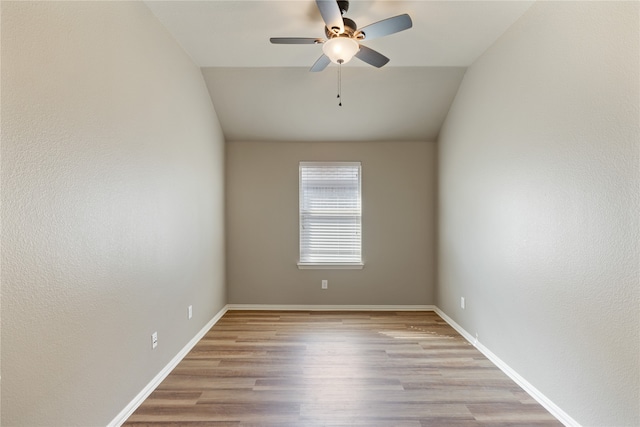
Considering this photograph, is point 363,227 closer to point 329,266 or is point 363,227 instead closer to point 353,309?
point 329,266

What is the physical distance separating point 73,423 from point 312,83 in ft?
11.1

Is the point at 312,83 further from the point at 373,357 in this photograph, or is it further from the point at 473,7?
the point at 373,357

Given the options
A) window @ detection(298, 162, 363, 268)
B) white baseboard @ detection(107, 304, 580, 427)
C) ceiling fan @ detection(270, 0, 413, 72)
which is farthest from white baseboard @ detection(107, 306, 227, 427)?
ceiling fan @ detection(270, 0, 413, 72)

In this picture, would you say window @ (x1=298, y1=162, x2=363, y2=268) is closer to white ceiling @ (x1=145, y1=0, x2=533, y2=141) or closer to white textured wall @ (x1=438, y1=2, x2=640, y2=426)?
white ceiling @ (x1=145, y1=0, x2=533, y2=141)

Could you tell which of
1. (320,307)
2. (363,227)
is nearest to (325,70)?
(363,227)

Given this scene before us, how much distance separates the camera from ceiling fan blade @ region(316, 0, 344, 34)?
6.05 feet

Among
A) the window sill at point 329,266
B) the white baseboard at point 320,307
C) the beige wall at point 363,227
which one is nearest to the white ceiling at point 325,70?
the beige wall at point 363,227

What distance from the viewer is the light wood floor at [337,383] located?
6.51 feet

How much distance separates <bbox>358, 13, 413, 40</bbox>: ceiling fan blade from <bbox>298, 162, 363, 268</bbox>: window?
2.27 meters

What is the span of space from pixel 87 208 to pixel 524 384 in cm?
313

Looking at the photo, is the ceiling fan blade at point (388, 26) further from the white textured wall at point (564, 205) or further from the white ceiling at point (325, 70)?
the white textured wall at point (564, 205)

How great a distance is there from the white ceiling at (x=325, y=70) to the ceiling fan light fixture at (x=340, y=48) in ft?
1.39

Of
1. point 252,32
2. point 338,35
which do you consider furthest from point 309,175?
point 338,35

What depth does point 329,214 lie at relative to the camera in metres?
4.34
